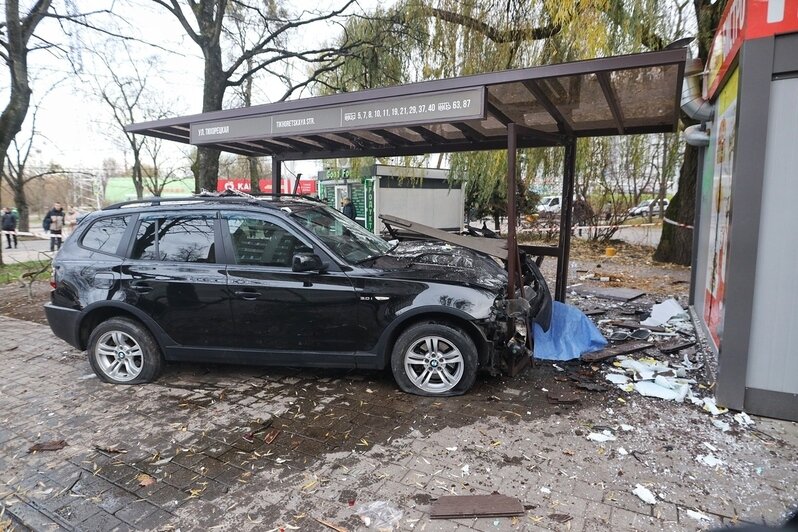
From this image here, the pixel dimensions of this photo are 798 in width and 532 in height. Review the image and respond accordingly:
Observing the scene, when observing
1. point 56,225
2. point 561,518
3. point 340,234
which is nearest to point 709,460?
point 561,518

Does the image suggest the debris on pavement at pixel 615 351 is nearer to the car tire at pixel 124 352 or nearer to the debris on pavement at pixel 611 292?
the debris on pavement at pixel 611 292

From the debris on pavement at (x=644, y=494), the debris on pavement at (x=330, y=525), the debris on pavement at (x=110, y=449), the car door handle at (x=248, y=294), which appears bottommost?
the debris on pavement at (x=110, y=449)

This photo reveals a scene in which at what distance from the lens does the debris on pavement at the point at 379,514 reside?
8.95 ft

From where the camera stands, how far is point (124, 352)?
4.86 m

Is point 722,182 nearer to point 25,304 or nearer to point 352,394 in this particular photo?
point 352,394

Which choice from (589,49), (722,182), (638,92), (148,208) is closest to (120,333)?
(148,208)

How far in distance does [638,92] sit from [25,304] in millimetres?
10306

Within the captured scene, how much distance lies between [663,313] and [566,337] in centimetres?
249

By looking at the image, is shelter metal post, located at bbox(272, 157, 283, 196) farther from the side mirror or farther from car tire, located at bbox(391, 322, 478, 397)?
car tire, located at bbox(391, 322, 478, 397)

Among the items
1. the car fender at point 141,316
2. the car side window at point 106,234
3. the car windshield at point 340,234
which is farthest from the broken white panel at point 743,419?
the car side window at point 106,234

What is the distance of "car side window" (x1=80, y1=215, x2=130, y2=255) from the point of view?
4.95 m

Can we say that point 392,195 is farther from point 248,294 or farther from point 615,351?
point 248,294

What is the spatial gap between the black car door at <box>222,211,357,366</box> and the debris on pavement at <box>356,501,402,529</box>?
165 centimetres

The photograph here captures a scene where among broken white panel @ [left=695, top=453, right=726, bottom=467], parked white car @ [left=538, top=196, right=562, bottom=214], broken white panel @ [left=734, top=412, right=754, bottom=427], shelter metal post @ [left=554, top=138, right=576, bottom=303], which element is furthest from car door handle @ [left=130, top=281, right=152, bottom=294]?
parked white car @ [left=538, top=196, right=562, bottom=214]
